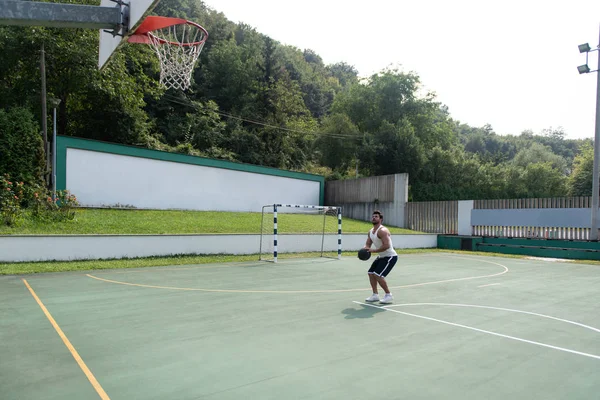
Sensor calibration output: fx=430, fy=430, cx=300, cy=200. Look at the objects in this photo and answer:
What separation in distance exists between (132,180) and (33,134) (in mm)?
4894

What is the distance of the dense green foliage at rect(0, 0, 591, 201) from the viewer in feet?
98.7

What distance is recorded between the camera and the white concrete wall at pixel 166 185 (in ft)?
68.5

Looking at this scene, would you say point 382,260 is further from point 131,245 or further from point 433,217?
point 433,217

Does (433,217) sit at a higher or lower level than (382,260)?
higher

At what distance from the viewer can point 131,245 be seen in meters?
15.6

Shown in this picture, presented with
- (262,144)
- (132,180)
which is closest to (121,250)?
(132,180)

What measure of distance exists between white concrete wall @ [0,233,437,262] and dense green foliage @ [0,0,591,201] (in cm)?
1465

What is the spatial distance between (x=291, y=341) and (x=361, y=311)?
237 centimetres

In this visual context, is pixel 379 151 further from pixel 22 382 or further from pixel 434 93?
pixel 22 382

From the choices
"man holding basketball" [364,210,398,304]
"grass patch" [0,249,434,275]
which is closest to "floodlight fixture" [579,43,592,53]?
"grass patch" [0,249,434,275]

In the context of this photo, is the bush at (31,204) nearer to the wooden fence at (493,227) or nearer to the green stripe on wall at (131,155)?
the green stripe on wall at (131,155)

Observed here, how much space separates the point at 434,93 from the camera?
43.5m

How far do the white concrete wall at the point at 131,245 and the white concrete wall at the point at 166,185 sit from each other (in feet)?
22.5

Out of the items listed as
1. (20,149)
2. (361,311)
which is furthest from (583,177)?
(20,149)
